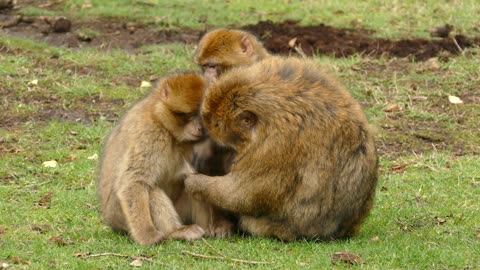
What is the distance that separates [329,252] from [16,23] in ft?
31.6

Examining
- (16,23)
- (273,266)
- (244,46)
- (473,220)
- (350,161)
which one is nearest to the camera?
(273,266)

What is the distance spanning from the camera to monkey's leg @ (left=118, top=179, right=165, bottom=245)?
6.48 m

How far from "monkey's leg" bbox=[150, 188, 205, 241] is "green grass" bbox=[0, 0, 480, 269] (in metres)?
0.11

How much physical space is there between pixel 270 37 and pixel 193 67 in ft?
6.31

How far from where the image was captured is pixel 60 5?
16656 mm

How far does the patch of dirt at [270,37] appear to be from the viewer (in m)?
13.5

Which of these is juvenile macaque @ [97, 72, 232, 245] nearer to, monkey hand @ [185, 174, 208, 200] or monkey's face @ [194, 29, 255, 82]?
monkey hand @ [185, 174, 208, 200]

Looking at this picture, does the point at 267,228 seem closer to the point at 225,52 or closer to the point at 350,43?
the point at 225,52

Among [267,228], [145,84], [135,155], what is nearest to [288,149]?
[267,228]

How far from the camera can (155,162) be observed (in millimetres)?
6660

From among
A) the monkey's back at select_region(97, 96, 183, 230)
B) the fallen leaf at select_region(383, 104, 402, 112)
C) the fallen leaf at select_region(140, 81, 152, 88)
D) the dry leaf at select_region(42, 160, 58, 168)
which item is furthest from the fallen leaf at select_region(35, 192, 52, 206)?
the fallen leaf at select_region(383, 104, 402, 112)

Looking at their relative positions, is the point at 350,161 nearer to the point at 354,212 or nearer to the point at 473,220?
the point at 354,212

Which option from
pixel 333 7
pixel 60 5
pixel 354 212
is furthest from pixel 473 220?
pixel 60 5

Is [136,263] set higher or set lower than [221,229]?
higher
